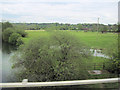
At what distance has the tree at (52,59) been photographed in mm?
4559

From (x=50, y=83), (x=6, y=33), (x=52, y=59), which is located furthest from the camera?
(x=6, y=33)

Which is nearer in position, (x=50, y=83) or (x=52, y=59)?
(x=50, y=83)

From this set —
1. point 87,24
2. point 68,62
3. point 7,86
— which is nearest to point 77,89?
point 7,86

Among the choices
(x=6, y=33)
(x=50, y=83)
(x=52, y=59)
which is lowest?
(x=52, y=59)

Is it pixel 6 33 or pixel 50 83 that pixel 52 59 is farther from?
A: pixel 6 33

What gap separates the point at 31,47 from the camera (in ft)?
16.5

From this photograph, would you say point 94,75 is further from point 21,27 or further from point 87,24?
point 21,27

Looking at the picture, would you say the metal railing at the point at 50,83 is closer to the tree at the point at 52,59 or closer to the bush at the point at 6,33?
the tree at the point at 52,59

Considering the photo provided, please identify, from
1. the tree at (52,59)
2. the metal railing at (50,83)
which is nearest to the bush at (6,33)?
the tree at (52,59)

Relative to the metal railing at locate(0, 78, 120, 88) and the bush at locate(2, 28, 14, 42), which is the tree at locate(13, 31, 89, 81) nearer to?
the metal railing at locate(0, 78, 120, 88)

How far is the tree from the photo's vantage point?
456 cm

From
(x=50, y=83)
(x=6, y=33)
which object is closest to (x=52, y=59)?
(x=50, y=83)

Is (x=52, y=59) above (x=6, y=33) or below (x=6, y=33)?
below

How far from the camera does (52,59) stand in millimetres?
4617
